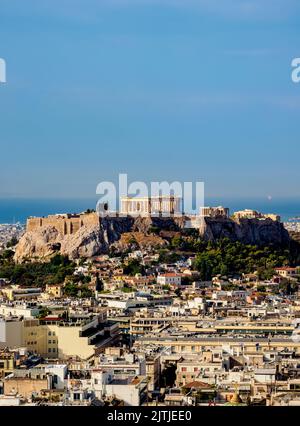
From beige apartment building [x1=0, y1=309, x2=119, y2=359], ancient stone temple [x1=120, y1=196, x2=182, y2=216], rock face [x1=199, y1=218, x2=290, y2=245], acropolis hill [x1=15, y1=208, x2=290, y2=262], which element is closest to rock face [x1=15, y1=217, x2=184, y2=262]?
acropolis hill [x1=15, y1=208, x2=290, y2=262]

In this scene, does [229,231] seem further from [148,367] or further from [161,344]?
[148,367]

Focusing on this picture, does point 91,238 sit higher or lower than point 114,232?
lower

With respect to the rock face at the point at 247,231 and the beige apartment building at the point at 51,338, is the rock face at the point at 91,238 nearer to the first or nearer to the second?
the rock face at the point at 247,231

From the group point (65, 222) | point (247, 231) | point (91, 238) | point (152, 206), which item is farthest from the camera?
point (152, 206)

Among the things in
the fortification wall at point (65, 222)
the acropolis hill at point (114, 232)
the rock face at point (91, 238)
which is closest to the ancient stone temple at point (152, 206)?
the acropolis hill at point (114, 232)

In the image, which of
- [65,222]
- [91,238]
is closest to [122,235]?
[91,238]

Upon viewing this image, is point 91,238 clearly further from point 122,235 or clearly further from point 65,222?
point 65,222

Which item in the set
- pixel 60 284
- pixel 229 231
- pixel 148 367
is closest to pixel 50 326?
pixel 148 367
